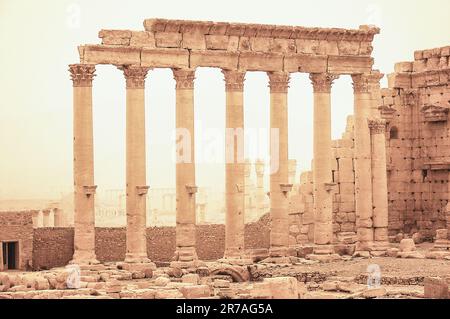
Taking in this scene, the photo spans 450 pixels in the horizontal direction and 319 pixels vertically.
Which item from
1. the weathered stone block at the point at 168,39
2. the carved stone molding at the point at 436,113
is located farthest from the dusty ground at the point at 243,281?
the carved stone molding at the point at 436,113

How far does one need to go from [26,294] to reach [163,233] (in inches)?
520

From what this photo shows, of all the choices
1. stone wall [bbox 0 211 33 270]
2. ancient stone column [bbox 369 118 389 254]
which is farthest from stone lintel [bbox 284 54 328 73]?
stone wall [bbox 0 211 33 270]

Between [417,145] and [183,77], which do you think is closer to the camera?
[183,77]

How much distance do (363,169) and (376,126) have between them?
172cm

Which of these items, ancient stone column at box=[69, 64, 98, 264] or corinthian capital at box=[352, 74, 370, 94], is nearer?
ancient stone column at box=[69, 64, 98, 264]

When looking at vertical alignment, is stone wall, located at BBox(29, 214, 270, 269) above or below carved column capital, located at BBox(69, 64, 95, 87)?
below

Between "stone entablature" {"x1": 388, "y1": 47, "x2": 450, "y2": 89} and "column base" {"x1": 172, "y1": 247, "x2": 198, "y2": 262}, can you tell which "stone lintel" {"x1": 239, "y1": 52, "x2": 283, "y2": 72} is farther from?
"stone entablature" {"x1": 388, "y1": 47, "x2": 450, "y2": 89}

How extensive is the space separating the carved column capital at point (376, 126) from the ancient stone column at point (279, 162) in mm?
4362

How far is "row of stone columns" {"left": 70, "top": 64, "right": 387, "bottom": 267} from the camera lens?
166 ft

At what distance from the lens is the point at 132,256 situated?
5125 centimetres

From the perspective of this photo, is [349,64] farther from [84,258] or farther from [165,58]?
[84,258]

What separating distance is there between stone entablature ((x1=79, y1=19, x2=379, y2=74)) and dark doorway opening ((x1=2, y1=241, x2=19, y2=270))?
7.97 metres

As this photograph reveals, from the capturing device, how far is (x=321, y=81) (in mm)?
55469

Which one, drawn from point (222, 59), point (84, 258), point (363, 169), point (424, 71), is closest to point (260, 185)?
point (424, 71)
